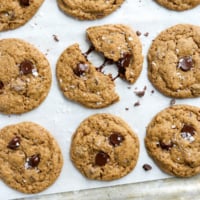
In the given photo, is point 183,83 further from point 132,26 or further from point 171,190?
point 171,190

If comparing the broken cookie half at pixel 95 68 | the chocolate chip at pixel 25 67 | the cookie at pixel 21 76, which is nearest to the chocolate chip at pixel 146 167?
the broken cookie half at pixel 95 68

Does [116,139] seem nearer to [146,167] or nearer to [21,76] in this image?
[146,167]

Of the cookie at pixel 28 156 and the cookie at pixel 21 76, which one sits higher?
the cookie at pixel 21 76

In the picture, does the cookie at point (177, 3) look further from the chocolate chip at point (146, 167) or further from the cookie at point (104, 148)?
A: the chocolate chip at point (146, 167)

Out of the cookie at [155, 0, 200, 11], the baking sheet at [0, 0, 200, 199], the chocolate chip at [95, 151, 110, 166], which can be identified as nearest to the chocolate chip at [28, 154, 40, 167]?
the baking sheet at [0, 0, 200, 199]

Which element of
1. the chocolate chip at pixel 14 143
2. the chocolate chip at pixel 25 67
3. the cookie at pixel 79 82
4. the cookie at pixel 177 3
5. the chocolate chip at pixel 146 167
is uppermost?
the cookie at pixel 177 3

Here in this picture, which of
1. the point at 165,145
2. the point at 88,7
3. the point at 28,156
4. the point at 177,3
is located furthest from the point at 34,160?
the point at 177,3
